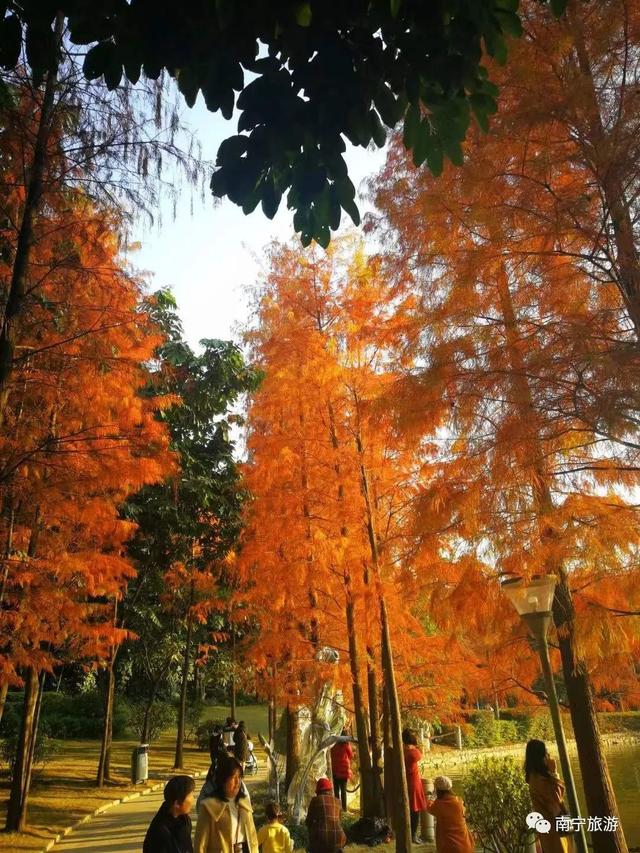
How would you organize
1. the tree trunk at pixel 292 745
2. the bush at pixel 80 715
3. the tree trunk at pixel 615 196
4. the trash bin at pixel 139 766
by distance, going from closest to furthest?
the tree trunk at pixel 615 196, the tree trunk at pixel 292 745, the trash bin at pixel 139 766, the bush at pixel 80 715

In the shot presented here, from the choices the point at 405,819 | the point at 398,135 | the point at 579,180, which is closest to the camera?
the point at 579,180

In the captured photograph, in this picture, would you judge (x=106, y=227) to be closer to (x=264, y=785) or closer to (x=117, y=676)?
(x=264, y=785)

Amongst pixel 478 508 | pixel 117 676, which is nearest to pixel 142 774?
pixel 117 676

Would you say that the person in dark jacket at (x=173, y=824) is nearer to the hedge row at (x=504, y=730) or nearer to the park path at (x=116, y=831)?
the park path at (x=116, y=831)

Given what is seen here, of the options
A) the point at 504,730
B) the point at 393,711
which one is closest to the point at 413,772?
the point at 393,711

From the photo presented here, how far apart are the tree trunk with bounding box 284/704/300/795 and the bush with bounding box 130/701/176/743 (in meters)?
11.4

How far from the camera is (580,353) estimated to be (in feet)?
17.5

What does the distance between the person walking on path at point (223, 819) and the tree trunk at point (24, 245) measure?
3.36 meters

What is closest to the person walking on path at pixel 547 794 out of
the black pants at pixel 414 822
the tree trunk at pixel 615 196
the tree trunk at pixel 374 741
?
the tree trunk at pixel 615 196

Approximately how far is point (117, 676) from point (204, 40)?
23122mm

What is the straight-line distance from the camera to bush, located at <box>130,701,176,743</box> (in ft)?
74.4

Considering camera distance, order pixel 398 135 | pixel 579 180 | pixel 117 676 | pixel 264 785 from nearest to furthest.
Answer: pixel 579 180, pixel 398 135, pixel 264 785, pixel 117 676

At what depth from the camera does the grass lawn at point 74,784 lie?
1023 centimetres

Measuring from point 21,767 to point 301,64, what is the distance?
37.8 ft
